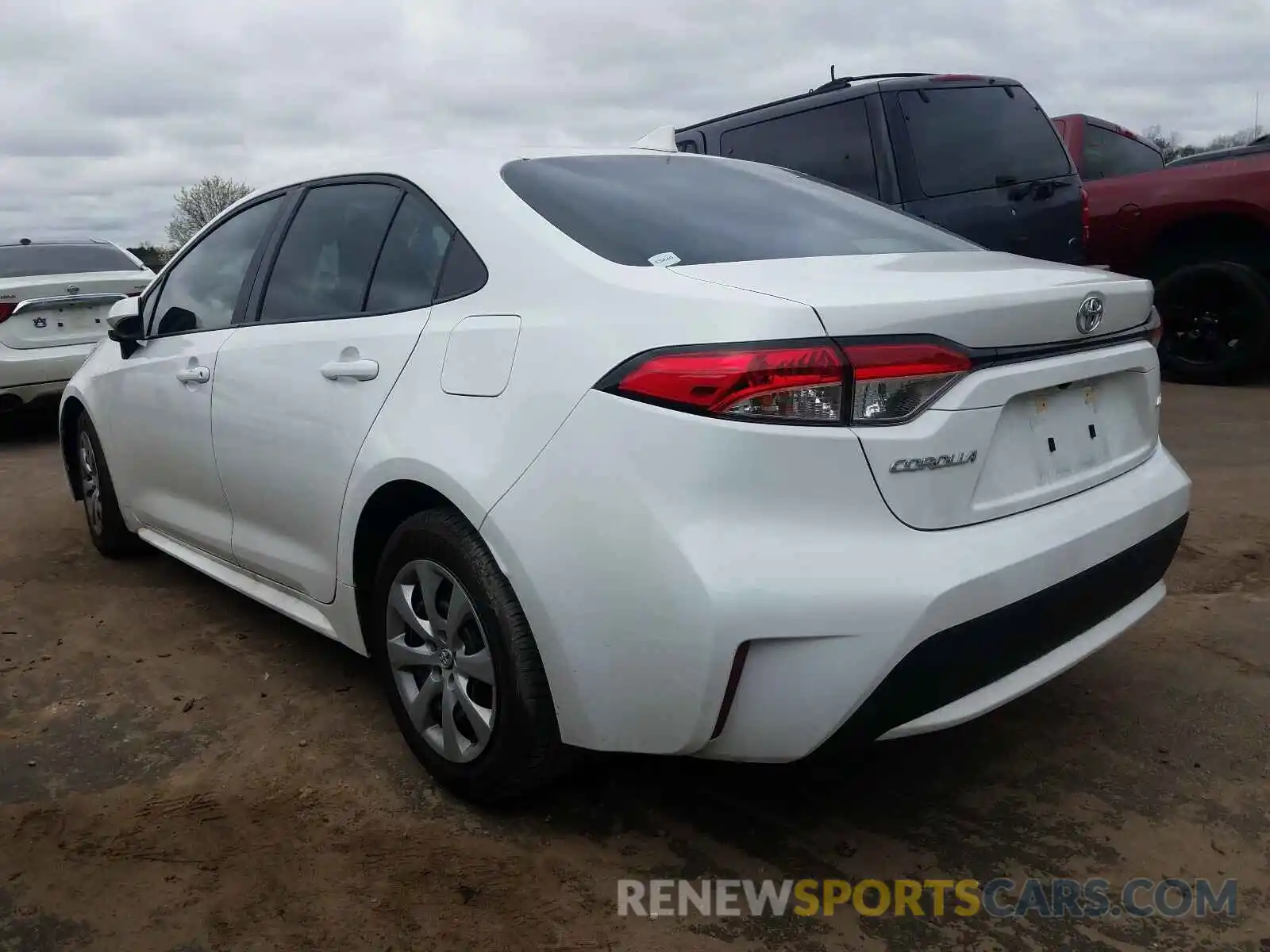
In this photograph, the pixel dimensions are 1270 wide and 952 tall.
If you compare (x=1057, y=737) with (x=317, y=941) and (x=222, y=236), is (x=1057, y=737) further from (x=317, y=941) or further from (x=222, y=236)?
(x=222, y=236)

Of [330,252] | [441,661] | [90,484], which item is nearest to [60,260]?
[90,484]

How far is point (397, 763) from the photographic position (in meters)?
2.72

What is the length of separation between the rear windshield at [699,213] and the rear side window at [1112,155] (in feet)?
20.5

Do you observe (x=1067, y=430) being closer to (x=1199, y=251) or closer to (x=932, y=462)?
(x=932, y=462)

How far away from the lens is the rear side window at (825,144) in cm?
595

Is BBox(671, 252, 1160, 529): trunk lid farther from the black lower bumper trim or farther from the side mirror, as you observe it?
the side mirror

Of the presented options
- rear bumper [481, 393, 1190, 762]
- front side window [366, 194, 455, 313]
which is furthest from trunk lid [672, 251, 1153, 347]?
front side window [366, 194, 455, 313]

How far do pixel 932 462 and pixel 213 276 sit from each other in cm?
259

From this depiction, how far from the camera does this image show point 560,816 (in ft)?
8.00

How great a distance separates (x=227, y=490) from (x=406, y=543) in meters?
1.04

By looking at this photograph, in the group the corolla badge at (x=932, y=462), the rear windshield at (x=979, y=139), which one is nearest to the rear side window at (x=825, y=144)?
the rear windshield at (x=979, y=139)

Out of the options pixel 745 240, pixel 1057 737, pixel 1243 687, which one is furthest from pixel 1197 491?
pixel 745 240

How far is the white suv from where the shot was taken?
688 centimetres

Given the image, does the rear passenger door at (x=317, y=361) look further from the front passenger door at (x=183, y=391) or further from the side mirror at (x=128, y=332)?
the side mirror at (x=128, y=332)
